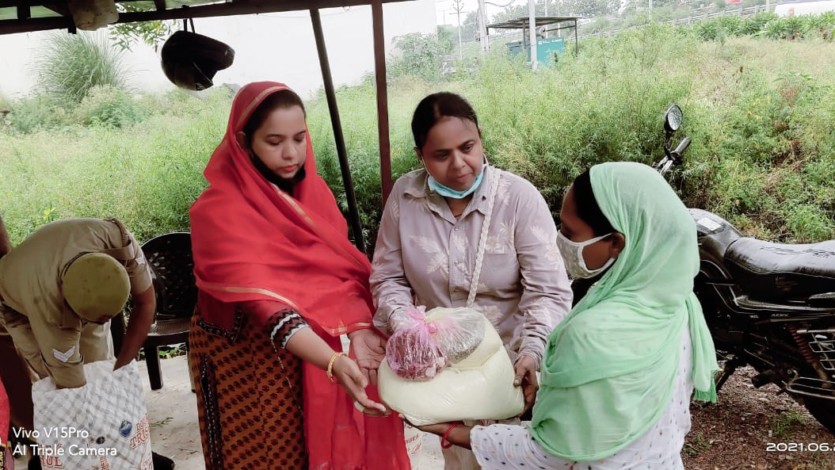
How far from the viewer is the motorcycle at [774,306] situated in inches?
113

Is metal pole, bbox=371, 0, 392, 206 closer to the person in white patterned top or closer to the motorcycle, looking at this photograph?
the person in white patterned top

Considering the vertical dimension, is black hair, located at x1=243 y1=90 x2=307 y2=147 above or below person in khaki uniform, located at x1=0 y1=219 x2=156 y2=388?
above

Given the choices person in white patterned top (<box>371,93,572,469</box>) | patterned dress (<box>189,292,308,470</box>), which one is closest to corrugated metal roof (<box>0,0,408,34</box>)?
person in white patterned top (<box>371,93,572,469</box>)

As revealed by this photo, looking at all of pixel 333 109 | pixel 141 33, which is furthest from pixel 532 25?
pixel 333 109

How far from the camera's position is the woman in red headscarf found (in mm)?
2109

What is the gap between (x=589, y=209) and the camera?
150 centimetres

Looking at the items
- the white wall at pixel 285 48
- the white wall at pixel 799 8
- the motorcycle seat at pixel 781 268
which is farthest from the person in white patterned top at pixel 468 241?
the white wall at pixel 799 8

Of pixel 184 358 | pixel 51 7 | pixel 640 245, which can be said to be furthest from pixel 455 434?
pixel 184 358

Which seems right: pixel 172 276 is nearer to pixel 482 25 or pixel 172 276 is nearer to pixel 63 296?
pixel 63 296

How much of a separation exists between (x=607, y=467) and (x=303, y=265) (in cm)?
120

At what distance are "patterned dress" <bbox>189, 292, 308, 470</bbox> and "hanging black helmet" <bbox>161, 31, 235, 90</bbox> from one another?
2243 millimetres

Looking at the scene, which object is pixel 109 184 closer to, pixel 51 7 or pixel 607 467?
pixel 51 7

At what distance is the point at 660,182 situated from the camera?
1479 millimetres

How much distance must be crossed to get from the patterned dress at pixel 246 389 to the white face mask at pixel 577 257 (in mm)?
1028
